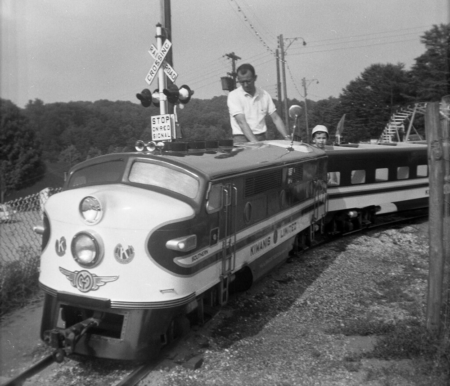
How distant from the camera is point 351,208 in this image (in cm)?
1144

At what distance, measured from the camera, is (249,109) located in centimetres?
901

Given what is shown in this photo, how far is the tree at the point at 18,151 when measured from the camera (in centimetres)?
2101

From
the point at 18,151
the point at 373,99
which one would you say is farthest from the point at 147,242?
the point at 373,99

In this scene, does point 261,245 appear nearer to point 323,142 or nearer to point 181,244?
point 181,244

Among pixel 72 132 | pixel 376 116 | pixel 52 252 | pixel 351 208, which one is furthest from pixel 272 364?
pixel 376 116

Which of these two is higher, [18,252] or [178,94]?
[178,94]

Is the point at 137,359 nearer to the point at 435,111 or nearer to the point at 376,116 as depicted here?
the point at 435,111

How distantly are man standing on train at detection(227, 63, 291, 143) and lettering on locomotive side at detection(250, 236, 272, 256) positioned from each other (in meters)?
2.50

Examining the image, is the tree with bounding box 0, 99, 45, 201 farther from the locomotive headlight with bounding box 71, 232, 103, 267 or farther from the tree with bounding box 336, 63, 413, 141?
the tree with bounding box 336, 63, 413, 141

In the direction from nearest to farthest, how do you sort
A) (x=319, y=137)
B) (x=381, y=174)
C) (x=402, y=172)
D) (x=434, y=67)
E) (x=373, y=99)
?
(x=319, y=137) → (x=381, y=174) → (x=402, y=172) → (x=434, y=67) → (x=373, y=99)

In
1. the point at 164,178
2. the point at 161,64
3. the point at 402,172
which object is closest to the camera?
the point at 164,178

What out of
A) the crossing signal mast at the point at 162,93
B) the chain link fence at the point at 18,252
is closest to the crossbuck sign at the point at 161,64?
the crossing signal mast at the point at 162,93

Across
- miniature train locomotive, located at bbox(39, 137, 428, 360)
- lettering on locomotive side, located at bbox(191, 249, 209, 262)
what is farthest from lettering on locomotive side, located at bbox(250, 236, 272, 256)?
lettering on locomotive side, located at bbox(191, 249, 209, 262)

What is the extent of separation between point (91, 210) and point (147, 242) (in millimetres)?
605
